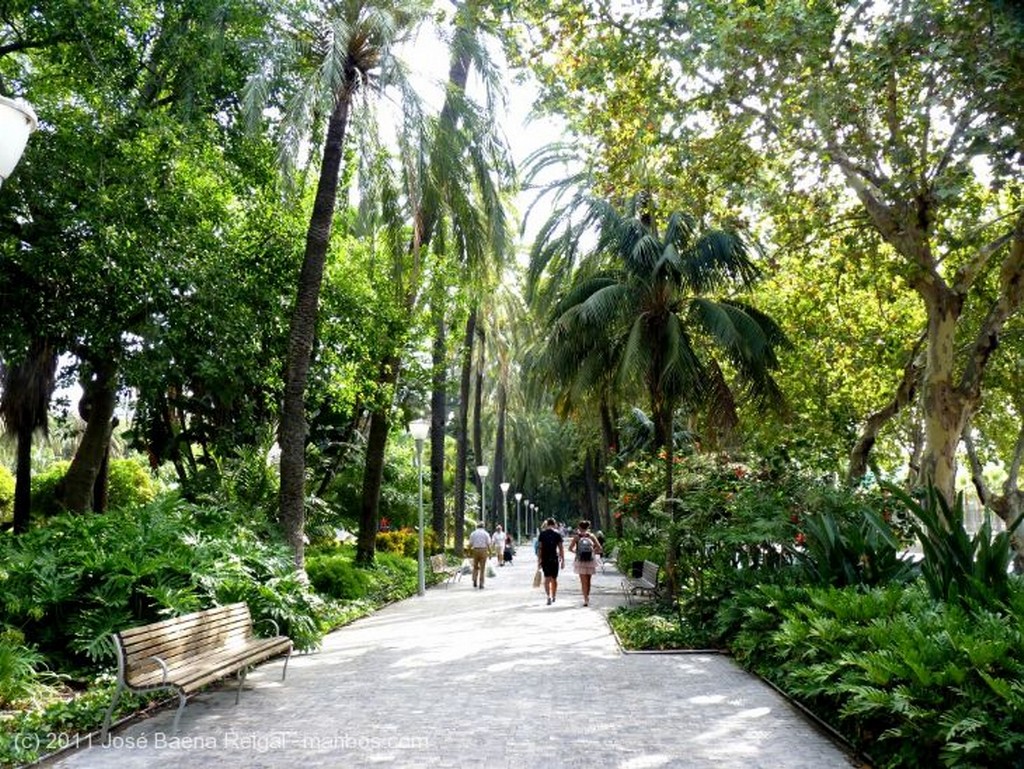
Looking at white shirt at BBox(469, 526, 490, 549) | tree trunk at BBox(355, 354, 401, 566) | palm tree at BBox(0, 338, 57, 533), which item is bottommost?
white shirt at BBox(469, 526, 490, 549)

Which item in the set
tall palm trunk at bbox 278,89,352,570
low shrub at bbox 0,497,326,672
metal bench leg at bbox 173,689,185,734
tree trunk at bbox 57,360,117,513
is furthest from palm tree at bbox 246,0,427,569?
metal bench leg at bbox 173,689,185,734

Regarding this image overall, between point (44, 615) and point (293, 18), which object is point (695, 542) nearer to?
point (44, 615)

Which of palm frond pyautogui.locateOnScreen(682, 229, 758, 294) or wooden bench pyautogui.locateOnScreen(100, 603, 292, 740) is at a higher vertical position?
palm frond pyautogui.locateOnScreen(682, 229, 758, 294)

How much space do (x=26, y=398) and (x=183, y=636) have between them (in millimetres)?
13628

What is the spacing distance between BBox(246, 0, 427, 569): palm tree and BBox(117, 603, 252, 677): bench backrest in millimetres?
3624

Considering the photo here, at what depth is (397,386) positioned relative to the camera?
71.9 feet

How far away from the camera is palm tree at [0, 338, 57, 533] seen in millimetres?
17859

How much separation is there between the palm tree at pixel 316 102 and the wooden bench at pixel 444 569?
10.7 meters

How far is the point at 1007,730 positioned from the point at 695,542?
8.01 m

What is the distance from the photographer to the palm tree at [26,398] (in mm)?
17859

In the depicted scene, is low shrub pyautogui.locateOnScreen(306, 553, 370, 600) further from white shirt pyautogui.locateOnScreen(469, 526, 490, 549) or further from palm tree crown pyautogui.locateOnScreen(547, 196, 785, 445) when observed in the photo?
palm tree crown pyautogui.locateOnScreen(547, 196, 785, 445)

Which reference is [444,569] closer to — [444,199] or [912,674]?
[444,199]

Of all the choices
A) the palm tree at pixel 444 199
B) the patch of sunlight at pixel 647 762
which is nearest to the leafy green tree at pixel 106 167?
the palm tree at pixel 444 199

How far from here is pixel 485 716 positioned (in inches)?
283
